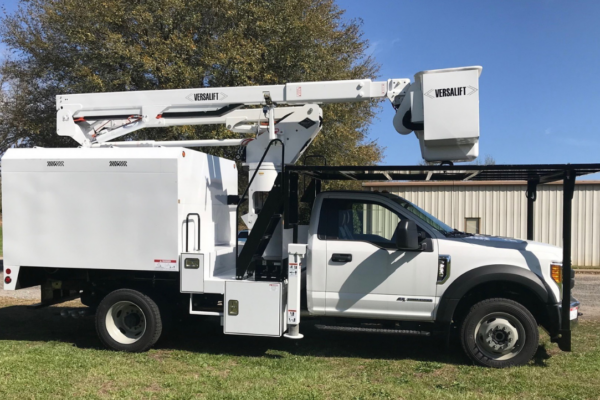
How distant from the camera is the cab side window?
6199mm

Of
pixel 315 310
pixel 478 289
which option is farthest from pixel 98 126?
pixel 478 289

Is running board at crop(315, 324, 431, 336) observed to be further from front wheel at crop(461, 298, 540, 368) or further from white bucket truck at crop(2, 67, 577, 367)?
front wheel at crop(461, 298, 540, 368)

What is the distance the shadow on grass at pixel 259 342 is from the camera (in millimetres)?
6441

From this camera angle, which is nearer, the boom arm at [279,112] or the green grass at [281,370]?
the green grass at [281,370]

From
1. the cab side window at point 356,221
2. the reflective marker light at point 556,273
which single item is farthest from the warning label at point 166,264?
the reflective marker light at point 556,273

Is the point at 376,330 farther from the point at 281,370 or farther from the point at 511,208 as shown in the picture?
the point at 511,208

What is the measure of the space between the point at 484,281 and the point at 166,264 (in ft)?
12.2

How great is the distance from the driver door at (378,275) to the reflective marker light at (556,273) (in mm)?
1290

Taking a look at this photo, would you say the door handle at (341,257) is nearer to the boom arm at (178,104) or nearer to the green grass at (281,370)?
the green grass at (281,370)

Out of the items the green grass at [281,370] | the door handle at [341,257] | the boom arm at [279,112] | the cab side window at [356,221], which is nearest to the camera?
the green grass at [281,370]

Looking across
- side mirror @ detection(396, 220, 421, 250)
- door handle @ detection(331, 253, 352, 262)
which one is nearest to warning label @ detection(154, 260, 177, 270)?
door handle @ detection(331, 253, 352, 262)

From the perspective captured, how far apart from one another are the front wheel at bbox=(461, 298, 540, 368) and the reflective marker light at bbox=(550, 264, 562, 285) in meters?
0.49

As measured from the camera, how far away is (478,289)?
19.7 ft

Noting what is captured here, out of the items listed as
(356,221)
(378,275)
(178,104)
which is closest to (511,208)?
(356,221)
